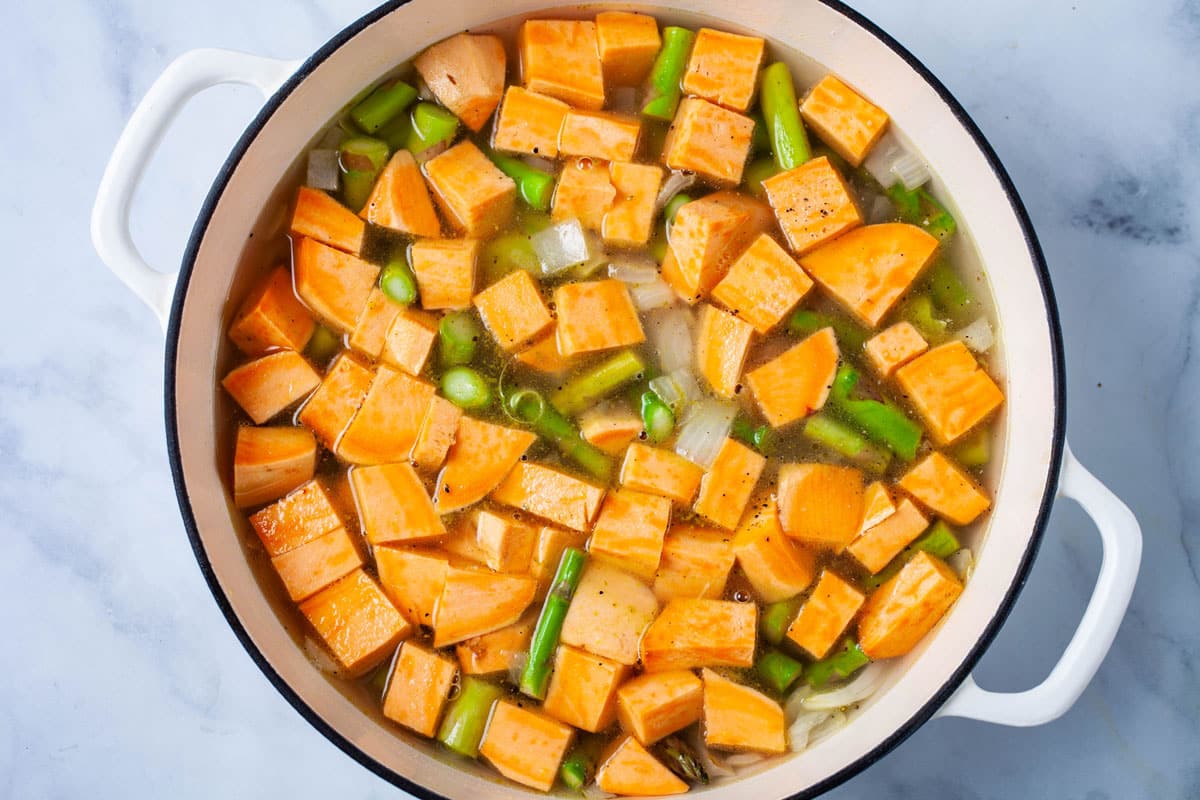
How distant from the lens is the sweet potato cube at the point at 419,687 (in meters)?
1.86

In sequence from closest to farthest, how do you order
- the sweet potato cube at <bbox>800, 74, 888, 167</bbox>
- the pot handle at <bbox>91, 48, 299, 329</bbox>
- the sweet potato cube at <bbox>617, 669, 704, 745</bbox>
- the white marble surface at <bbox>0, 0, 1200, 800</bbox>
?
the pot handle at <bbox>91, 48, 299, 329</bbox>, the sweet potato cube at <bbox>617, 669, 704, 745</bbox>, the sweet potato cube at <bbox>800, 74, 888, 167</bbox>, the white marble surface at <bbox>0, 0, 1200, 800</bbox>

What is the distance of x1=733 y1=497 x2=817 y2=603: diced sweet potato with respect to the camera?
188 centimetres

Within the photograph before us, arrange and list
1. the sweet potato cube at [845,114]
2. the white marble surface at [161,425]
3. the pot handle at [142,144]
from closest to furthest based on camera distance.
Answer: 1. the pot handle at [142,144]
2. the sweet potato cube at [845,114]
3. the white marble surface at [161,425]

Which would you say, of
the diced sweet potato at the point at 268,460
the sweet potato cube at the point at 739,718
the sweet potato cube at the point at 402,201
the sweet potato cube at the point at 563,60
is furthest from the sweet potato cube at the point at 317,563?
the sweet potato cube at the point at 563,60

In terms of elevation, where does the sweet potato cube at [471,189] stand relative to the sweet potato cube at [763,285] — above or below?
above

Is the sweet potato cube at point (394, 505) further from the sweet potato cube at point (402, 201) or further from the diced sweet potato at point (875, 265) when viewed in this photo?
the diced sweet potato at point (875, 265)

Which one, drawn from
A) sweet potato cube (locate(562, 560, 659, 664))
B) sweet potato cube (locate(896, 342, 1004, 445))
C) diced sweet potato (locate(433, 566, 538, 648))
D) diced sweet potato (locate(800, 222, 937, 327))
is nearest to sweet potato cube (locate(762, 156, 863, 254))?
diced sweet potato (locate(800, 222, 937, 327))

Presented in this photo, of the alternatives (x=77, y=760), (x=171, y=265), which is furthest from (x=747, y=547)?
(x=77, y=760)

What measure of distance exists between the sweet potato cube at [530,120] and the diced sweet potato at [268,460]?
683 millimetres

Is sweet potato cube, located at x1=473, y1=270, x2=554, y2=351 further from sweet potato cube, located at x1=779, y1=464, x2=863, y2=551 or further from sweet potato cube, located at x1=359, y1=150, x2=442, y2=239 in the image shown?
sweet potato cube, located at x1=779, y1=464, x2=863, y2=551

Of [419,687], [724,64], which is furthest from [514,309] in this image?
[419,687]

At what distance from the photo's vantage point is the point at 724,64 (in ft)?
6.35

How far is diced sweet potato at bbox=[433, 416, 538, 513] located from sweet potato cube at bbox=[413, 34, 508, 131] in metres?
0.59

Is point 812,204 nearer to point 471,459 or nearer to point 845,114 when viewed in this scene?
point 845,114
